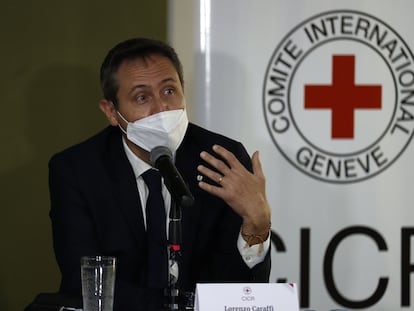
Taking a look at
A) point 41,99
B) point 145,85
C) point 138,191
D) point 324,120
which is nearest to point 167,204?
point 138,191

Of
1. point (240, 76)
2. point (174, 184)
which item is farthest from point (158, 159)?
point (240, 76)

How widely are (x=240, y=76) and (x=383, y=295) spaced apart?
3.52 ft

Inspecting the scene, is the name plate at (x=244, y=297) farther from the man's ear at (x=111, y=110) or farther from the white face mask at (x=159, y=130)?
the man's ear at (x=111, y=110)

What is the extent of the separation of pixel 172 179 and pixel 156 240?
0.64m

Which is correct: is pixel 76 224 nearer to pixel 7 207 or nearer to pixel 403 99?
pixel 7 207

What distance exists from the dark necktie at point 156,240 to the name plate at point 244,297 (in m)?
0.71

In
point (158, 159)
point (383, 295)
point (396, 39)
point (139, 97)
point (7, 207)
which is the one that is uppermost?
point (396, 39)

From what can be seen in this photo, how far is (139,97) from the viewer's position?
2.48 meters

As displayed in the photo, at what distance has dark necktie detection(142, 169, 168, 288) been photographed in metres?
2.34

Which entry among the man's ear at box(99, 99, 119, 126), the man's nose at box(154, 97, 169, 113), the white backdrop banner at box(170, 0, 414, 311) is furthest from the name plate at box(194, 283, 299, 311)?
the white backdrop banner at box(170, 0, 414, 311)

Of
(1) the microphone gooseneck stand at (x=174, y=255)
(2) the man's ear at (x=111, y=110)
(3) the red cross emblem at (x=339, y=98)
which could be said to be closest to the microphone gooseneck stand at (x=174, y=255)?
(1) the microphone gooseneck stand at (x=174, y=255)

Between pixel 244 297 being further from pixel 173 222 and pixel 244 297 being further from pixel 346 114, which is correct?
pixel 346 114

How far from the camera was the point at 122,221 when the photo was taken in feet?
7.88

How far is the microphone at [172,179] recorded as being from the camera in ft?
5.62
